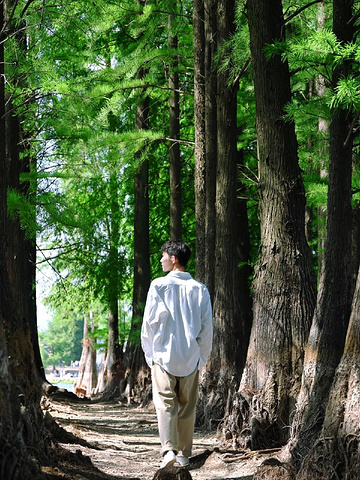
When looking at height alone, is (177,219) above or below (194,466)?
above

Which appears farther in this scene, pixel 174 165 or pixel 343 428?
pixel 174 165

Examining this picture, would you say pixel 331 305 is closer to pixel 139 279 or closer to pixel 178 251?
pixel 178 251

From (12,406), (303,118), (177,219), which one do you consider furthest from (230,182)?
(12,406)

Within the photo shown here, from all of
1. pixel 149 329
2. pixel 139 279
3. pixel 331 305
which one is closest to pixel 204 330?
pixel 149 329

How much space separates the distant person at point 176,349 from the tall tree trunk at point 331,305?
113cm

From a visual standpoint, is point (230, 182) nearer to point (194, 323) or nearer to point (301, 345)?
point (301, 345)

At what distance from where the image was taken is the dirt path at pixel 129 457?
691cm

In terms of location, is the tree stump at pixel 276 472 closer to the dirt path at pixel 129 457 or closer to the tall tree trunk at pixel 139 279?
the dirt path at pixel 129 457

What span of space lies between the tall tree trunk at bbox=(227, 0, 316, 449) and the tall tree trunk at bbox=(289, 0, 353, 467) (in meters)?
1.24

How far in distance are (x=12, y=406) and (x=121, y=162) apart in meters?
11.3

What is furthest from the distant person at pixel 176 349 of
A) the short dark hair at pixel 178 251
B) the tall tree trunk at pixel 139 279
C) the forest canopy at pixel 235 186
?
the tall tree trunk at pixel 139 279

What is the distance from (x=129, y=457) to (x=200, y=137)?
309 inches

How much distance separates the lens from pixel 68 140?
48.5 ft

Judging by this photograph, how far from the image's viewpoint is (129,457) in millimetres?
9180
